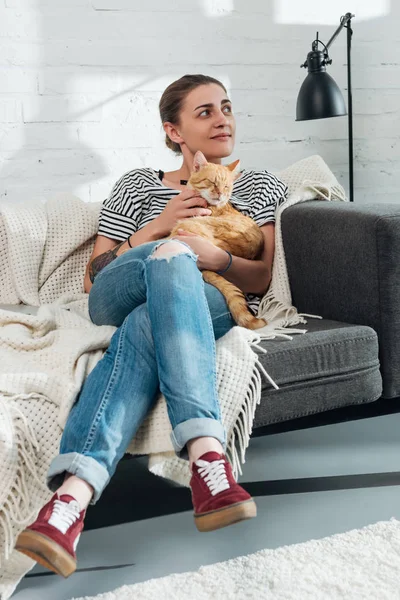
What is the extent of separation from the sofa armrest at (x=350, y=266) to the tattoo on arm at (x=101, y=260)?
471 mm

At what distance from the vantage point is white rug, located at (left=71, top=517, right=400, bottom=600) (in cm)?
136

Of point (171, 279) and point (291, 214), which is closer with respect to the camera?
point (171, 279)

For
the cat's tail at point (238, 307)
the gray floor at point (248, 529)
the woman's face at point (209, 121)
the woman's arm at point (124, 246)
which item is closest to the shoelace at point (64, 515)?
the gray floor at point (248, 529)

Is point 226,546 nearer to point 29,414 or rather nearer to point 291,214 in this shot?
point 29,414

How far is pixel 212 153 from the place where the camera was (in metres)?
2.11

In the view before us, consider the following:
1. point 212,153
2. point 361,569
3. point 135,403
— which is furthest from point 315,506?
point 212,153

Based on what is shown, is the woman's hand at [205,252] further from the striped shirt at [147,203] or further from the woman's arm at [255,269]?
the striped shirt at [147,203]

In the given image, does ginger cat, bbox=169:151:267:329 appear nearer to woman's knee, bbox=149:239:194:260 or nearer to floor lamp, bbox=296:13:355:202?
woman's knee, bbox=149:239:194:260

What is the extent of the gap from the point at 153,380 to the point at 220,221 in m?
0.62

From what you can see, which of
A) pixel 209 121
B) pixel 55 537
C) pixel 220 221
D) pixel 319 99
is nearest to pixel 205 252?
pixel 220 221

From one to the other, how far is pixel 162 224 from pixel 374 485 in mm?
858

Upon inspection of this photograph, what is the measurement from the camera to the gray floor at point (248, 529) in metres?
1.50

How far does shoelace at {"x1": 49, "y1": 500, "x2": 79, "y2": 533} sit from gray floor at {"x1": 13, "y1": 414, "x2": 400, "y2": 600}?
288mm

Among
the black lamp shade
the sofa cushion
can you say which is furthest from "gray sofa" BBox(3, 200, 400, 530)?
the black lamp shade
